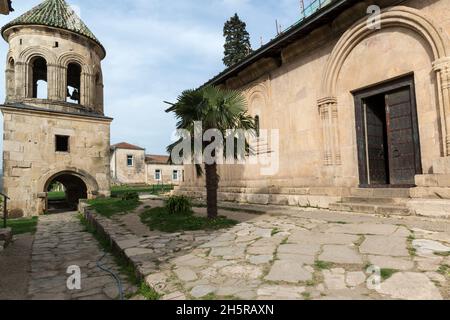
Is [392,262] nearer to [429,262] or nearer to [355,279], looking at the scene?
[429,262]

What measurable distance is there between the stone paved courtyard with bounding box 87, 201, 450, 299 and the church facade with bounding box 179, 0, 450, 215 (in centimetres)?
175

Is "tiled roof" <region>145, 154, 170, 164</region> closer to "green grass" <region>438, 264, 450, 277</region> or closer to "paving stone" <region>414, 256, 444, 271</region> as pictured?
"paving stone" <region>414, 256, 444, 271</region>

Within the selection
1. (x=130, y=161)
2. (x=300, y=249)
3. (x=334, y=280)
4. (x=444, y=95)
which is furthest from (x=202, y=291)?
(x=130, y=161)

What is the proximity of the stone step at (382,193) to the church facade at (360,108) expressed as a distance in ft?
0.08

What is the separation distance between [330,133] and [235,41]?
24.9m

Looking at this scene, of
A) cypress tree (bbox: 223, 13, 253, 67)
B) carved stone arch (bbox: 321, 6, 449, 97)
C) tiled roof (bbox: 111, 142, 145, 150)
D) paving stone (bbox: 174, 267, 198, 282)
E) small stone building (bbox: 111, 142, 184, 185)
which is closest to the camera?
paving stone (bbox: 174, 267, 198, 282)

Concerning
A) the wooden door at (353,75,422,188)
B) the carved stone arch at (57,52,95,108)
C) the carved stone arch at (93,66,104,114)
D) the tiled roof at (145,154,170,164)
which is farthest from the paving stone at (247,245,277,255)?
the tiled roof at (145,154,170,164)

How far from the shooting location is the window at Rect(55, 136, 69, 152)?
17653 millimetres

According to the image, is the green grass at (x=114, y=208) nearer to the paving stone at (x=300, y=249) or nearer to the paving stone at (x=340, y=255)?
the paving stone at (x=300, y=249)

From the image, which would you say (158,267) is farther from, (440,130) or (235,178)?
(235,178)

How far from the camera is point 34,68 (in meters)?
18.5

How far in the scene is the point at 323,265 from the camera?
322 cm
